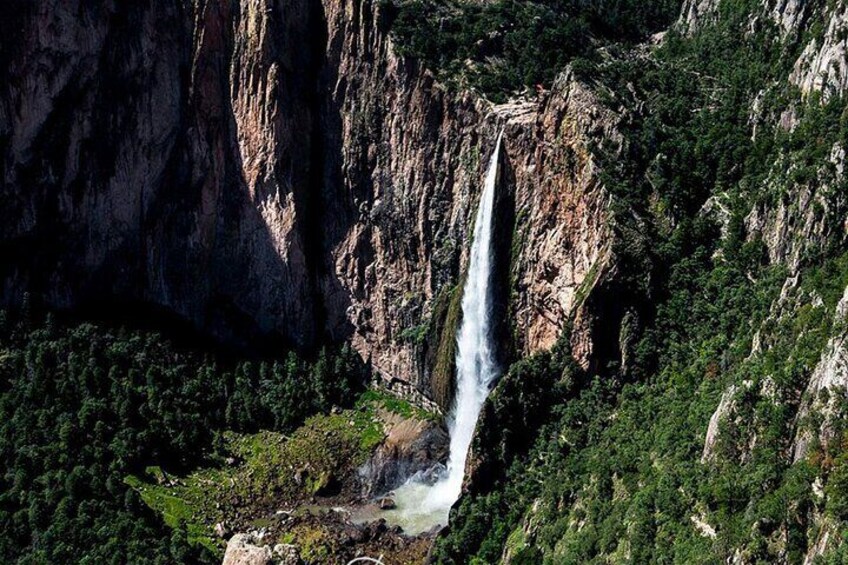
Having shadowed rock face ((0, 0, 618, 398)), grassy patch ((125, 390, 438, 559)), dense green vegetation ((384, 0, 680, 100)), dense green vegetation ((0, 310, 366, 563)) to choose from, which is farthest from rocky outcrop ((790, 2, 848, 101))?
Result: dense green vegetation ((0, 310, 366, 563))

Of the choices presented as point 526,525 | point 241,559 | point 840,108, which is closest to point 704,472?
point 526,525

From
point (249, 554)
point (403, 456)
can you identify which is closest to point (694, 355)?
point (403, 456)

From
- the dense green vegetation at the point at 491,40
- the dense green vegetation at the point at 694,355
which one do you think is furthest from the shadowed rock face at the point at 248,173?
the dense green vegetation at the point at 694,355

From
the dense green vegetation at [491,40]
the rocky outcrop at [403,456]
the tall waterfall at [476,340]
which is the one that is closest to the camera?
the rocky outcrop at [403,456]

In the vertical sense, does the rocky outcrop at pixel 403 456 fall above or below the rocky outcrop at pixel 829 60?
below

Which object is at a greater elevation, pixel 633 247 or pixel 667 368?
pixel 633 247

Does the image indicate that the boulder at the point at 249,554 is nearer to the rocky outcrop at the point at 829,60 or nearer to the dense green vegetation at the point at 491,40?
the rocky outcrop at the point at 829,60

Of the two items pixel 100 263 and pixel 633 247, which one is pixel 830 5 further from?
pixel 100 263

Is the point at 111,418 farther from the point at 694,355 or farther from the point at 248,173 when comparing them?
the point at 694,355
